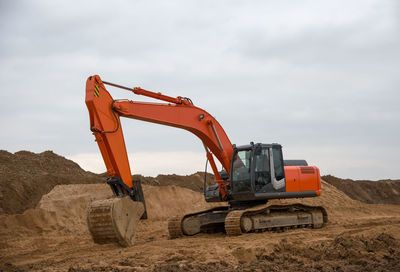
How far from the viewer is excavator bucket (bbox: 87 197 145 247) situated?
29.0ft

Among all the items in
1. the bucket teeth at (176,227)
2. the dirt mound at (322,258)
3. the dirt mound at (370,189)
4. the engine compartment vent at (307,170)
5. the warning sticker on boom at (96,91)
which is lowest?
the dirt mound at (322,258)

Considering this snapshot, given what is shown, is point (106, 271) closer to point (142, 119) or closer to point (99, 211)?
point (99, 211)

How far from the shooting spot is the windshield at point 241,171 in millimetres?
11562

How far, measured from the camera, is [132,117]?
10.3 meters

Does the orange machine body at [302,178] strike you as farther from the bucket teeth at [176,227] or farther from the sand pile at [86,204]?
the sand pile at [86,204]

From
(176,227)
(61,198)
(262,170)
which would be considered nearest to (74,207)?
(61,198)

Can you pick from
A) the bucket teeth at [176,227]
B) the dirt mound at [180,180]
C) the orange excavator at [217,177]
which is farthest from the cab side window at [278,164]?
the dirt mound at [180,180]

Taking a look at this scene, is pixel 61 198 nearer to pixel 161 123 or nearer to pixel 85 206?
pixel 85 206

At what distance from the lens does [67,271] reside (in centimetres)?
743

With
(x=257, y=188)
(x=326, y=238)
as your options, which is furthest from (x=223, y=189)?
(x=326, y=238)

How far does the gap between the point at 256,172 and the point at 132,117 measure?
3.44 m

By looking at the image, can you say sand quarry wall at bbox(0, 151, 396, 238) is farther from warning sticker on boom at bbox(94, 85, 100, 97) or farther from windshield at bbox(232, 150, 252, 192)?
warning sticker on boom at bbox(94, 85, 100, 97)

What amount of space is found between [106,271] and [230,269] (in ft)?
6.45

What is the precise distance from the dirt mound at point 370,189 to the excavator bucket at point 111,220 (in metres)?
24.3
